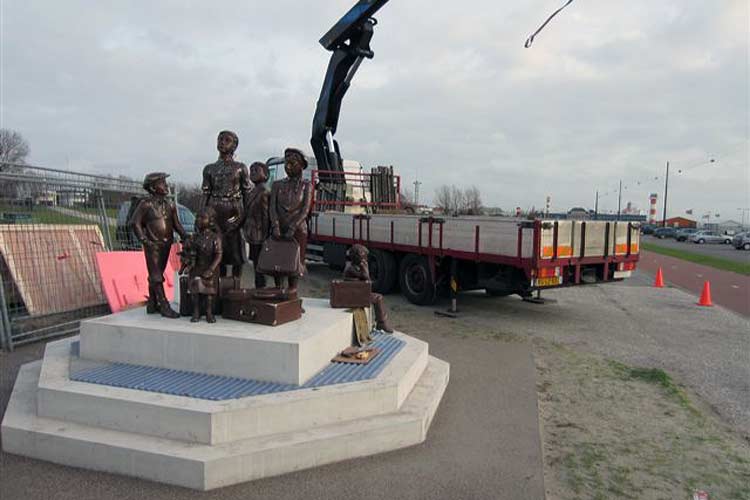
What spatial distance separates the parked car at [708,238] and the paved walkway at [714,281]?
2841 cm

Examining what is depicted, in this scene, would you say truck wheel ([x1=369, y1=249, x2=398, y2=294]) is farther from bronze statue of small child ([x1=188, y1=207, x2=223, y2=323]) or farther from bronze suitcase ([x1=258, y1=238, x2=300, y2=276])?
bronze statue of small child ([x1=188, y1=207, x2=223, y2=323])

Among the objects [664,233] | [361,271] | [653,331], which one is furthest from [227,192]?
[664,233]

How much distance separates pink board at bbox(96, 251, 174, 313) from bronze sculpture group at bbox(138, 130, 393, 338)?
2569 mm

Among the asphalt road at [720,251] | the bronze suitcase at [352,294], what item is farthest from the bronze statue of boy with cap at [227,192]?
the asphalt road at [720,251]

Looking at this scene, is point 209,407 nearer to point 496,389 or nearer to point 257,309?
point 257,309

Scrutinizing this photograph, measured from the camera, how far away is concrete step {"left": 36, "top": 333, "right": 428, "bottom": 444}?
3.36 meters

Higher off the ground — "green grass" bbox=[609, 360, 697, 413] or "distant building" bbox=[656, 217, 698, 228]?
"distant building" bbox=[656, 217, 698, 228]

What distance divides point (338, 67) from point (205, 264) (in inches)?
410

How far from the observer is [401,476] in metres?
3.35

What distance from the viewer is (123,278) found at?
25.4 feet

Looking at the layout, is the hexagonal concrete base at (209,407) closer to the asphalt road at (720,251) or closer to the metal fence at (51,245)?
the metal fence at (51,245)

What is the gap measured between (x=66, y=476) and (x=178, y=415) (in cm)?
77

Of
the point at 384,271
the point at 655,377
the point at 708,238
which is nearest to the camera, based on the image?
the point at 655,377

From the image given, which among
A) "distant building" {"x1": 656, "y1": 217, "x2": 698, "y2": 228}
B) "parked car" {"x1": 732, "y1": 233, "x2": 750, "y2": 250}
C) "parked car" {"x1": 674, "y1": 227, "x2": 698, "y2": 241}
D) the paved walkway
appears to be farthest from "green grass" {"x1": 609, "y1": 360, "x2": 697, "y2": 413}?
"distant building" {"x1": 656, "y1": 217, "x2": 698, "y2": 228}
